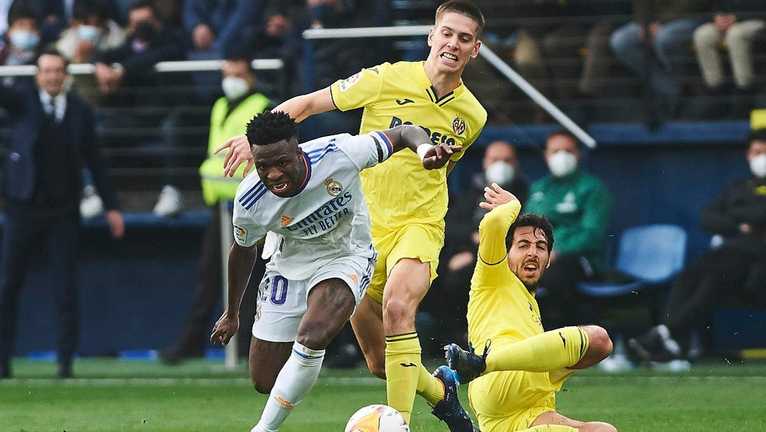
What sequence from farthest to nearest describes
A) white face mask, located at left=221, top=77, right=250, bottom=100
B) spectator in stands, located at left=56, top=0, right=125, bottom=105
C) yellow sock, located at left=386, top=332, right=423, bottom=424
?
1. spectator in stands, located at left=56, top=0, right=125, bottom=105
2. white face mask, located at left=221, top=77, right=250, bottom=100
3. yellow sock, located at left=386, top=332, right=423, bottom=424

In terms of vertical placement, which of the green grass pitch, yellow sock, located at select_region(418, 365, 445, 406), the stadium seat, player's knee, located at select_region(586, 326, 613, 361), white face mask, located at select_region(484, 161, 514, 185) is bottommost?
the green grass pitch

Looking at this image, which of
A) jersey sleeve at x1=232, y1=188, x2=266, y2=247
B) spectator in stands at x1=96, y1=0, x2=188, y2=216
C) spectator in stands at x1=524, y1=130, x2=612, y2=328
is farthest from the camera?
spectator in stands at x1=96, y1=0, x2=188, y2=216

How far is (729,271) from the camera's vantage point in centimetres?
1323

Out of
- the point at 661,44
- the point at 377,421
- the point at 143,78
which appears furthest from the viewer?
the point at 143,78

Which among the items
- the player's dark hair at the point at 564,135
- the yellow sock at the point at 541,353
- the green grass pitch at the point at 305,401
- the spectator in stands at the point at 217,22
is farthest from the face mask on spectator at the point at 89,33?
the yellow sock at the point at 541,353

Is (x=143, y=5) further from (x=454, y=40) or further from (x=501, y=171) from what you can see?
(x=454, y=40)

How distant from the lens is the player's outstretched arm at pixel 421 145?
7436 millimetres

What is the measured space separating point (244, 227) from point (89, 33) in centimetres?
903

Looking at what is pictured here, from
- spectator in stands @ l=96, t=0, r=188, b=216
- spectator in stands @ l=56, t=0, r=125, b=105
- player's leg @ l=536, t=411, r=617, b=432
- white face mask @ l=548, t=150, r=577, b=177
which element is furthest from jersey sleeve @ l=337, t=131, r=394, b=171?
spectator in stands @ l=56, t=0, r=125, b=105

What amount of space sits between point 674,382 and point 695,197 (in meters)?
3.10

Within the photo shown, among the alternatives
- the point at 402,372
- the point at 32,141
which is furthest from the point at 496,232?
the point at 32,141

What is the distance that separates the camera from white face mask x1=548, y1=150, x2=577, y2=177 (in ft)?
45.0

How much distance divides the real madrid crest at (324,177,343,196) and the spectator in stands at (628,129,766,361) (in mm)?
5895

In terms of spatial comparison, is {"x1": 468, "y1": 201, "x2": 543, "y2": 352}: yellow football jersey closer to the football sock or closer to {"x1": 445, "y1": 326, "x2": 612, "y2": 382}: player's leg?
{"x1": 445, "y1": 326, "x2": 612, "y2": 382}: player's leg
